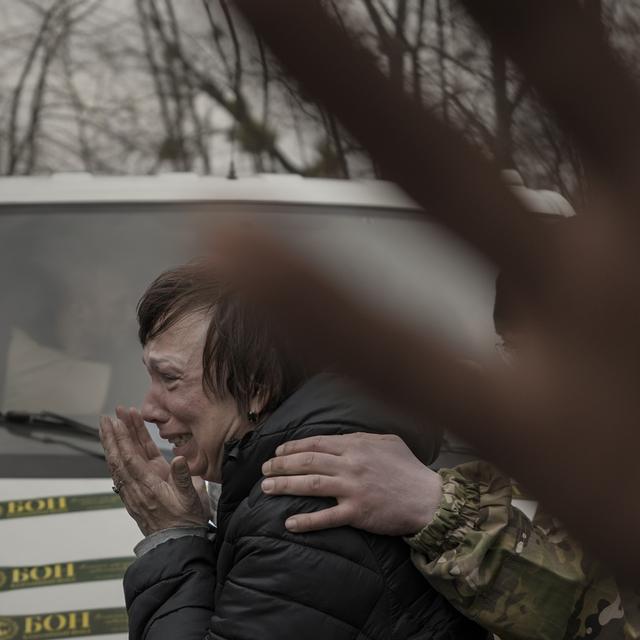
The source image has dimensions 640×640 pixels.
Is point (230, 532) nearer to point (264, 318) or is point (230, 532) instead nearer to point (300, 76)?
point (264, 318)

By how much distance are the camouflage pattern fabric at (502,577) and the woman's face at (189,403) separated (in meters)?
0.42

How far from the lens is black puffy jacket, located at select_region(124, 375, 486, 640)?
4.80 ft

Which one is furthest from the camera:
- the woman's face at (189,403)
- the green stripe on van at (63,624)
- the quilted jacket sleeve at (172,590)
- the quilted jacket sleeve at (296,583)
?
the green stripe on van at (63,624)

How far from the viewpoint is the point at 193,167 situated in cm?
930

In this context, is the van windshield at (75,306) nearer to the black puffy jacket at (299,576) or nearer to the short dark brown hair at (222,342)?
the short dark brown hair at (222,342)

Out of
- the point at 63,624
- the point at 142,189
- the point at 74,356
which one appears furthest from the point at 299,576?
the point at 142,189

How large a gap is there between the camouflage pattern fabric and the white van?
1.94ft

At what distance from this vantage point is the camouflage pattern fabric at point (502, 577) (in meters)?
1.48

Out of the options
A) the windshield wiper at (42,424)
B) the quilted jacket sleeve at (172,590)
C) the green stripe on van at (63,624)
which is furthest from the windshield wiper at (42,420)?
the quilted jacket sleeve at (172,590)

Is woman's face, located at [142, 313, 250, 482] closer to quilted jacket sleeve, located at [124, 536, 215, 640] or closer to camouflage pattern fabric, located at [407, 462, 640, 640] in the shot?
quilted jacket sleeve, located at [124, 536, 215, 640]

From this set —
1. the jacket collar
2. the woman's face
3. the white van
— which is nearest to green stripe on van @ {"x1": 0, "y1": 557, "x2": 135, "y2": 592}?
the white van

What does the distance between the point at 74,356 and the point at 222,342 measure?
1497 millimetres

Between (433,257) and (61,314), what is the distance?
281 centimetres

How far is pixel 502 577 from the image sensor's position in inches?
59.3
